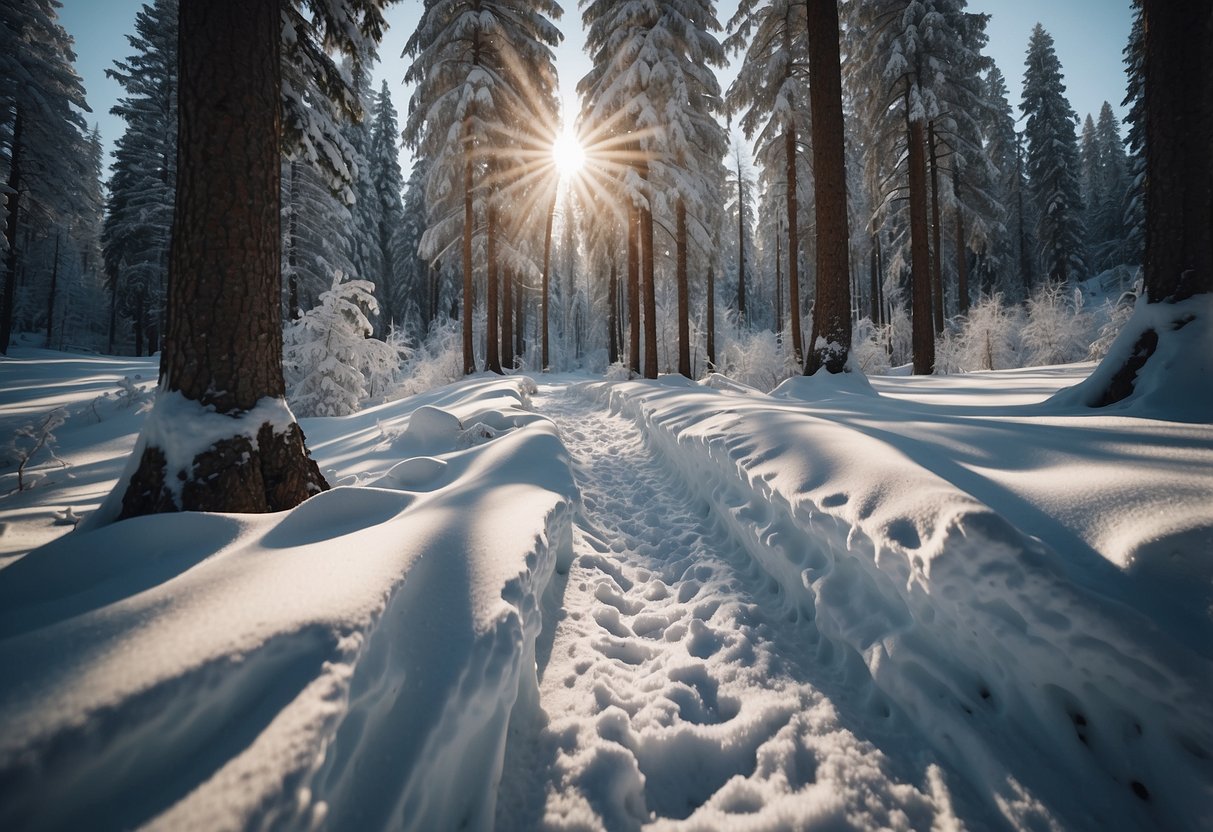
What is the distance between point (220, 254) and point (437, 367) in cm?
1277

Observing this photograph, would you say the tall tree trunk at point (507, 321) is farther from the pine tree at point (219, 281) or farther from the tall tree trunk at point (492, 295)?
the pine tree at point (219, 281)

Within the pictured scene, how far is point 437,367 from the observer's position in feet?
49.2

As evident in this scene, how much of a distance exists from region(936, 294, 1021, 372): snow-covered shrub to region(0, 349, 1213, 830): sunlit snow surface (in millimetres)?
11632

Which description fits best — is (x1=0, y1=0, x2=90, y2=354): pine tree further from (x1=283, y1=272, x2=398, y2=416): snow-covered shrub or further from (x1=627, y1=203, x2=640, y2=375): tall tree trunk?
(x1=627, y1=203, x2=640, y2=375): tall tree trunk

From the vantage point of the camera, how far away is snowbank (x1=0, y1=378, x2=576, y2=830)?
34.5 inches

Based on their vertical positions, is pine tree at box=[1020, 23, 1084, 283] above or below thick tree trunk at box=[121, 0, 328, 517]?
above

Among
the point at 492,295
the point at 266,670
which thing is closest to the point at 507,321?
the point at 492,295

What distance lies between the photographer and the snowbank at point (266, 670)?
88 cm

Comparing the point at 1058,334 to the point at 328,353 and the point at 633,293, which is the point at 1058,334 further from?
the point at 328,353

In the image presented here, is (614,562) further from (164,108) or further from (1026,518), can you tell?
(164,108)

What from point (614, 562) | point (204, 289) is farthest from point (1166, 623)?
point (204, 289)

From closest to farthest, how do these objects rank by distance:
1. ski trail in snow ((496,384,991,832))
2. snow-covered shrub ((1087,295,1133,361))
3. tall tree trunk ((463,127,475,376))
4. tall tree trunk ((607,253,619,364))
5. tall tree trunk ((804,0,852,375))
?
ski trail in snow ((496,384,991,832))
tall tree trunk ((804,0,852,375))
snow-covered shrub ((1087,295,1133,361))
tall tree trunk ((463,127,475,376))
tall tree trunk ((607,253,619,364))

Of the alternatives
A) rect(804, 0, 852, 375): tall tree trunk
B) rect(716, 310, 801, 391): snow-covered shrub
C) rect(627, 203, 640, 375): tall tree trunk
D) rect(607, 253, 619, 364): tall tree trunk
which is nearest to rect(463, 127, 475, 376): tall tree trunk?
rect(627, 203, 640, 375): tall tree trunk

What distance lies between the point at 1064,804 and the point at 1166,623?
61 cm
